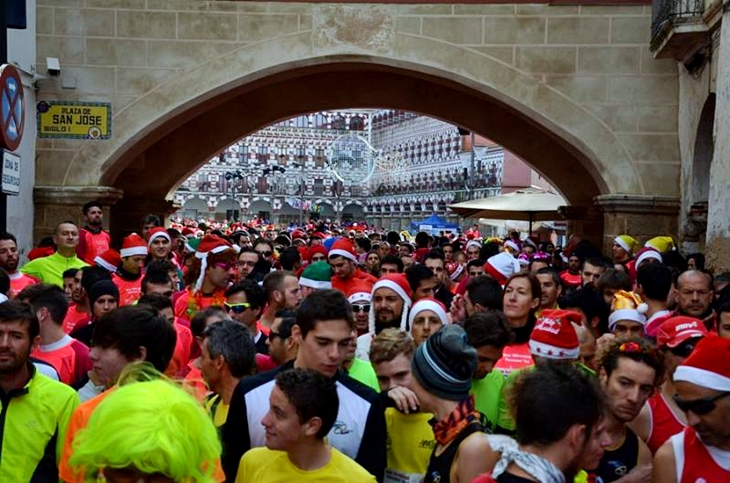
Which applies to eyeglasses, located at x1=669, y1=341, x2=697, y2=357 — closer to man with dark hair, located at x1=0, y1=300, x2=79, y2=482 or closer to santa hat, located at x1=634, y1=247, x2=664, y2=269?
man with dark hair, located at x1=0, y1=300, x2=79, y2=482

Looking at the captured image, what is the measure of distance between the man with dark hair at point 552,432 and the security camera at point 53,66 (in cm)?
1262

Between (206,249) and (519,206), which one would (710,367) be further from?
(519,206)

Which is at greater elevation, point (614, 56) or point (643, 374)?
point (614, 56)

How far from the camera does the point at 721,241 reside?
1095 cm

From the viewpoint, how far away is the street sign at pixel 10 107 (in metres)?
8.50

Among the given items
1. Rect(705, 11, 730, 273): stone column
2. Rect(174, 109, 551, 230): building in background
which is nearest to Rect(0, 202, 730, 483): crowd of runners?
Rect(705, 11, 730, 273): stone column

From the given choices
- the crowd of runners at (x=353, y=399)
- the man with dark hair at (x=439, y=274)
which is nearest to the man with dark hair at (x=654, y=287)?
the crowd of runners at (x=353, y=399)

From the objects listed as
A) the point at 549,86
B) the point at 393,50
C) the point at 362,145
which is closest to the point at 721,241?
the point at 549,86

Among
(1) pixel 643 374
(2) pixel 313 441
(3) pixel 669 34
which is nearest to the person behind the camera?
(2) pixel 313 441

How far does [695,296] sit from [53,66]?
10164mm

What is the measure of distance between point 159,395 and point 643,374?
97.7 inches

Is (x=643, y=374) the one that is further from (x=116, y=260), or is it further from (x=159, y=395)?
(x=116, y=260)

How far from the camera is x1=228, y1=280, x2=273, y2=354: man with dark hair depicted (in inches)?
270

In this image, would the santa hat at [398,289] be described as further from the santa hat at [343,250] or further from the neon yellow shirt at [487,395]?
the santa hat at [343,250]
